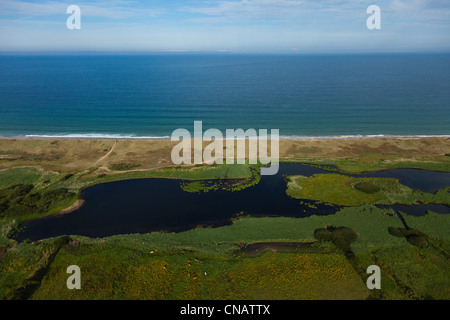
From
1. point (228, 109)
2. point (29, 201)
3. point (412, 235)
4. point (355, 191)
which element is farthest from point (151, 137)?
point (412, 235)

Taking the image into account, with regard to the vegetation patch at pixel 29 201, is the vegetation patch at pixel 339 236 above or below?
below

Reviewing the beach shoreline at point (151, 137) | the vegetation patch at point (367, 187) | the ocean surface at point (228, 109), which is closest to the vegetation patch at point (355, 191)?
the vegetation patch at point (367, 187)

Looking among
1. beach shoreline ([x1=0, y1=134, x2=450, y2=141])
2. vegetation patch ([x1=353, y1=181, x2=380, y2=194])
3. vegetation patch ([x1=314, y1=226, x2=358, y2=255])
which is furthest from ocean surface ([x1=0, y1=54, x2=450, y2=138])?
vegetation patch ([x1=314, y1=226, x2=358, y2=255])

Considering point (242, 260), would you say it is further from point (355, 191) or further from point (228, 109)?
point (228, 109)

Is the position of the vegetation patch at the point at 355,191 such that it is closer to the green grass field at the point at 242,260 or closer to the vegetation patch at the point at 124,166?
the green grass field at the point at 242,260

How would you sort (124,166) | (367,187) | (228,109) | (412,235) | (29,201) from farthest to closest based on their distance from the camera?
(228,109), (124,166), (367,187), (29,201), (412,235)

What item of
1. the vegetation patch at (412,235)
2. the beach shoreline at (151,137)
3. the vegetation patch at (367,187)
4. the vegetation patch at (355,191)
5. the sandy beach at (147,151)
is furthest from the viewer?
the beach shoreline at (151,137)

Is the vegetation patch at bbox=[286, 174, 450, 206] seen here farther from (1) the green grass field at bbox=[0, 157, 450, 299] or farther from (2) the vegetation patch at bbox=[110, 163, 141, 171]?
(2) the vegetation patch at bbox=[110, 163, 141, 171]

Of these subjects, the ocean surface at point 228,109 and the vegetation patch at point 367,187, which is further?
the ocean surface at point 228,109

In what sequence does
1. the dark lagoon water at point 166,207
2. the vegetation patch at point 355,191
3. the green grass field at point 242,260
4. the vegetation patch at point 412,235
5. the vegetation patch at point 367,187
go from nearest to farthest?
the green grass field at point 242,260 < the vegetation patch at point 412,235 < the dark lagoon water at point 166,207 < the vegetation patch at point 355,191 < the vegetation patch at point 367,187
